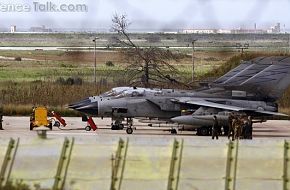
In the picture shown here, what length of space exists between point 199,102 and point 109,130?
14.7 ft

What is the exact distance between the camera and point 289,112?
41688mm

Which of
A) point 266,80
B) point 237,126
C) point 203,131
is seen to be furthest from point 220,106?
point 266,80

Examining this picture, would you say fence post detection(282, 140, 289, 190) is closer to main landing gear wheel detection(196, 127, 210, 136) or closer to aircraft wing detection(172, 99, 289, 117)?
aircraft wing detection(172, 99, 289, 117)

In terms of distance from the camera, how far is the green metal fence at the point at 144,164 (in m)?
13.8

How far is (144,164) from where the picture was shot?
14102 mm

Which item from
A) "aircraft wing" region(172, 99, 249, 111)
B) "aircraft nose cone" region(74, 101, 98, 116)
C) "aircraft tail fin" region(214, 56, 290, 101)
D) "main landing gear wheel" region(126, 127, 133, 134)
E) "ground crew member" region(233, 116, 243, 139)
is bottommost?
"main landing gear wheel" region(126, 127, 133, 134)

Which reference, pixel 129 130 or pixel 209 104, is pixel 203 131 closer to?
pixel 209 104

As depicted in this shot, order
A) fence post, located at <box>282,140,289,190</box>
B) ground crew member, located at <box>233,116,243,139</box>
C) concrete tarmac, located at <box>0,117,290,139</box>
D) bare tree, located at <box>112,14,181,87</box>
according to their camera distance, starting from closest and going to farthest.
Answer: fence post, located at <box>282,140,289,190</box>
ground crew member, located at <box>233,116,243,139</box>
concrete tarmac, located at <box>0,117,290,139</box>
bare tree, located at <box>112,14,181,87</box>

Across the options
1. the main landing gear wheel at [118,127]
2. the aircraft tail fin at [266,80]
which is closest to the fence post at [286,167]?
the main landing gear wheel at [118,127]

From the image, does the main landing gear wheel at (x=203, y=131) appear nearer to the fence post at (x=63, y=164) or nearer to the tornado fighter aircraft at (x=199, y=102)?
the tornado fighter aircraft at (x=199, y=102)

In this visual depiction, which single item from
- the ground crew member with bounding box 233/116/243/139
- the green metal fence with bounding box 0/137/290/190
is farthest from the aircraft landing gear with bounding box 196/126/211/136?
the green metal fence with bounding box 0/137/290/190

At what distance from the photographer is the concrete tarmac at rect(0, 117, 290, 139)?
1194 inches

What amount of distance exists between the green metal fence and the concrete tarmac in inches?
556

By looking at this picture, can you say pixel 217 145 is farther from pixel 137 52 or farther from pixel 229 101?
pixel 137 52
